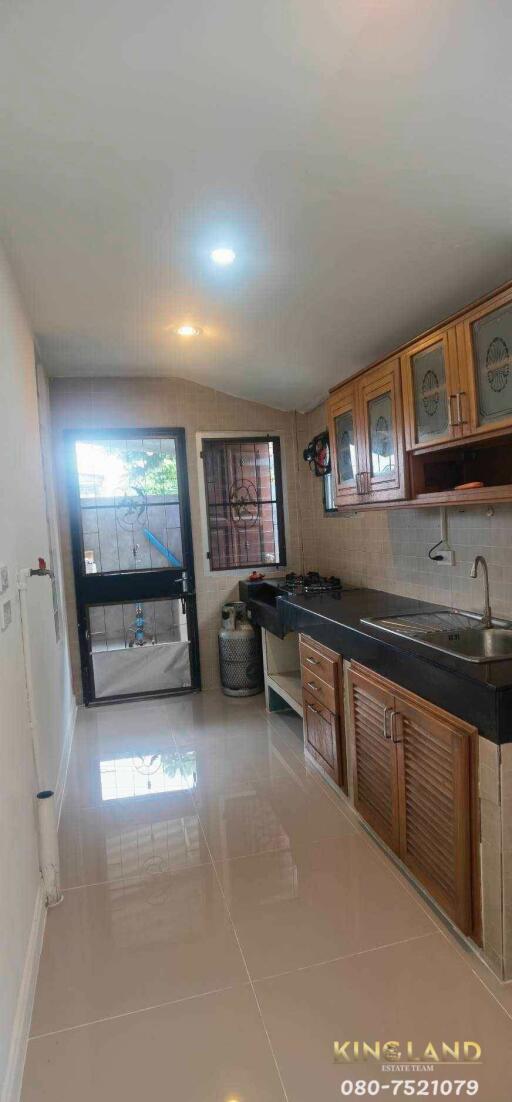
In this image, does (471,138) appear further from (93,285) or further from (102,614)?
(102,614)

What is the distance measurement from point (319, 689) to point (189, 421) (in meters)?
2.51

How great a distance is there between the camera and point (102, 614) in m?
4.44

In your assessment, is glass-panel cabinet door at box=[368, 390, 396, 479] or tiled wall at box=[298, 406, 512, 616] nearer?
tiled wall at box=[298, 406, 512, 616]

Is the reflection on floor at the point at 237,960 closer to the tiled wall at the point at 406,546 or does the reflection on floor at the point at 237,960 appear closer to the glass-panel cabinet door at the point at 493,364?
the tiled wall at the point at 406,546

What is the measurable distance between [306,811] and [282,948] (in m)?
0.84

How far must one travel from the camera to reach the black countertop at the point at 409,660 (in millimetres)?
1558

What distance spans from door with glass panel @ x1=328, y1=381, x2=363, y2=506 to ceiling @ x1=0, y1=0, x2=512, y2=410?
365mm

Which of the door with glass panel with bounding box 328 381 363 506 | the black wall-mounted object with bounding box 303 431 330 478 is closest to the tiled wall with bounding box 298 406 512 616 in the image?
the black wall-mounted object with bounding box 303 431 330 478

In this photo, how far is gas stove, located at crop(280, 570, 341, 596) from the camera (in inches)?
148

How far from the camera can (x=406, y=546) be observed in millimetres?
3148

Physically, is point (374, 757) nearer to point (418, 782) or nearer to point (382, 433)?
point (418, 782)

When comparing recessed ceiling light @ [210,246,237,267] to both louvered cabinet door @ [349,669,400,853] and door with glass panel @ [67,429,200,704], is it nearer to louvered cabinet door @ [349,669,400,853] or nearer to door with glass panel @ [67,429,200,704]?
louvered cabinet door @ [349,669,400,853]

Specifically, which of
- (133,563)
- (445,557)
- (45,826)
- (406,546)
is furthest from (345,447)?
(45,826)

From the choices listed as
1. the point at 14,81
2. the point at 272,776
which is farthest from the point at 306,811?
the point at 14,81
